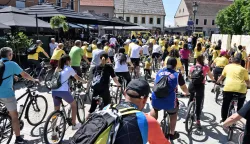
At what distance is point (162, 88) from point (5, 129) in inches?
118

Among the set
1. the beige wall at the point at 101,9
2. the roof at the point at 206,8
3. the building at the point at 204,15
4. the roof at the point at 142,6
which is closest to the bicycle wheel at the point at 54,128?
the beige wall at the point at 101,9

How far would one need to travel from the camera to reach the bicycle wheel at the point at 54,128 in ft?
14.5

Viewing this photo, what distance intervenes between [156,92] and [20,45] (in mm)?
8168

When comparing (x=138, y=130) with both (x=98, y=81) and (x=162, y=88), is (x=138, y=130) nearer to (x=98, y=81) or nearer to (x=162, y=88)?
(x=162, y=88)

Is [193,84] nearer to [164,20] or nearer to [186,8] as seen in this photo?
[164,20]

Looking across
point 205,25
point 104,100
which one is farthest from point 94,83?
point 205,25

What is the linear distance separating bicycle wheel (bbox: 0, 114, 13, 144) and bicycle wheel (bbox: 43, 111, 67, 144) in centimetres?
75

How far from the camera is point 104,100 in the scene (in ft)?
17.4

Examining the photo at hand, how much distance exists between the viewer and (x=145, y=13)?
58719 mm

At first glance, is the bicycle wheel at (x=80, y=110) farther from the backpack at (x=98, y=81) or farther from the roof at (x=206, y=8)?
the roof at (x=206, y=8)

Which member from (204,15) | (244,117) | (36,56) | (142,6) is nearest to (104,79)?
(244,117)

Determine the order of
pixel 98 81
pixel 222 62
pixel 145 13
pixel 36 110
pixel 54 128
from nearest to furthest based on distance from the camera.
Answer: pixel 54 128 < pixel 98 81 < pixel 36 110 < pixel 222 62 < pixel 145 13

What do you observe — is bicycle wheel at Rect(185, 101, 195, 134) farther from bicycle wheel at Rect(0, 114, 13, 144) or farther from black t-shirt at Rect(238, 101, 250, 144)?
bicycle wheel at Rect(0, 114, 13, 144)

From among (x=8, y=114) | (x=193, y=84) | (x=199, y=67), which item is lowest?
(x=8, y=114)
